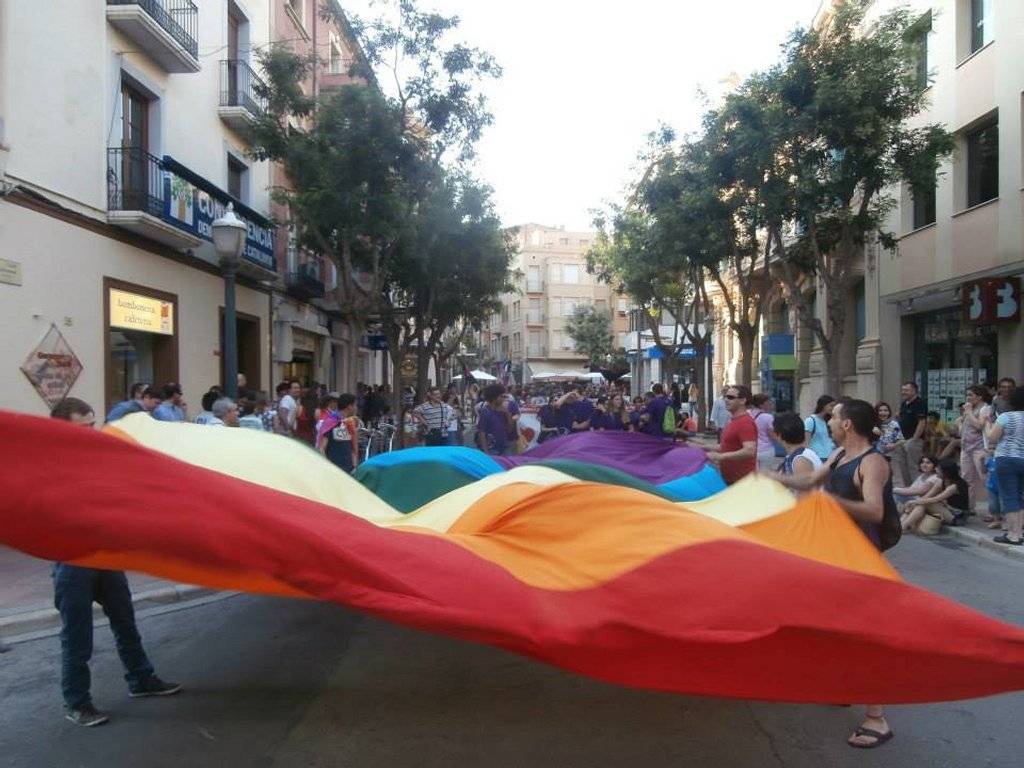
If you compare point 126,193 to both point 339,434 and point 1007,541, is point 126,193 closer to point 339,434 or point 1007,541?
point 339,434

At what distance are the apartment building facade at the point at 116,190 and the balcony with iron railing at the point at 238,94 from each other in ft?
0.11

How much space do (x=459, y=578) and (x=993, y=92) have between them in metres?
17.5

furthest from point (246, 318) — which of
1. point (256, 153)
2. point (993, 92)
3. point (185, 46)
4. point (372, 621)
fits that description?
point (993, 92)

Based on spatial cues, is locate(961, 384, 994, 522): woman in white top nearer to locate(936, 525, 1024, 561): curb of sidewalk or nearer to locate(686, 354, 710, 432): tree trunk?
locate(936, 525, 1024, 561): curb of sidewalk

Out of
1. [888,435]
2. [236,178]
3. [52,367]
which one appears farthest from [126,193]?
[888,435]

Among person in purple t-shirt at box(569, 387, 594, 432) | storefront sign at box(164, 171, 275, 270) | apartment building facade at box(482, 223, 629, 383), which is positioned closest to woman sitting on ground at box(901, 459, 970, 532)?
person in purple t-shirt at box(569, 387, 594, 432)

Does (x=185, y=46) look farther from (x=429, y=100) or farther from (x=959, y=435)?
(x=959, y=435)

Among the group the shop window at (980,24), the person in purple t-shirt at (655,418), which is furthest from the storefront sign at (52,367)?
the shop window at (980,24)

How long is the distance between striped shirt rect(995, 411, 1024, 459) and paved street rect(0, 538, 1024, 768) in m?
5.50

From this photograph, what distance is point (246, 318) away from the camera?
811 inches

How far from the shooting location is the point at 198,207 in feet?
53.4

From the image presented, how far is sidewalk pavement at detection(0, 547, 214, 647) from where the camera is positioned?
668 centimetres

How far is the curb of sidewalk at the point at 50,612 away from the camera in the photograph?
6590 mm

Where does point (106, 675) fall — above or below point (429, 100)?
below
